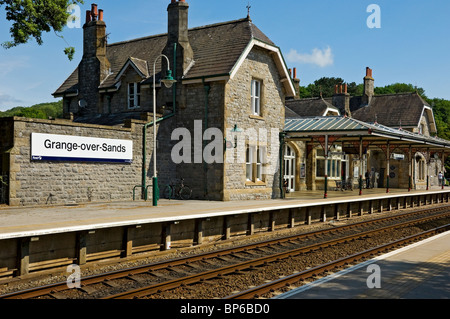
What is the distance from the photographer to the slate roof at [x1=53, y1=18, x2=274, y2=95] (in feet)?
69.6

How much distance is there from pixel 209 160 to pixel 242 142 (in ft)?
5.99

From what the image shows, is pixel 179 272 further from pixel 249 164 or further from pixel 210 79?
pixel 249 164

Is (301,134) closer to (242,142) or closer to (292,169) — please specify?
(242,142)

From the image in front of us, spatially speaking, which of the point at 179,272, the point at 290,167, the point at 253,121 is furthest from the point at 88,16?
the point at 179,272

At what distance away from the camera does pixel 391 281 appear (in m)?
8.27

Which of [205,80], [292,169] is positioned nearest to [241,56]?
[205,80]

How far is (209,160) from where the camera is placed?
20.8 m

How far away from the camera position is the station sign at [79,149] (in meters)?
16.0

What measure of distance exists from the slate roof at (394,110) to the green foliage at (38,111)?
33.8 metres

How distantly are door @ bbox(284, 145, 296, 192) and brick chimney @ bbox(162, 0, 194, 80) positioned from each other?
35.4 ft

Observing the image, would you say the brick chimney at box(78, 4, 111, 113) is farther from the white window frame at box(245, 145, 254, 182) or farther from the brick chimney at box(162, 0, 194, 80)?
the white window frame at box(245, 145, 254, 182)

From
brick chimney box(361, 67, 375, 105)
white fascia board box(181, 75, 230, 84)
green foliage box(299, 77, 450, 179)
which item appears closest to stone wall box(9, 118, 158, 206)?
white fascia board box(181, 75, 230, 84)

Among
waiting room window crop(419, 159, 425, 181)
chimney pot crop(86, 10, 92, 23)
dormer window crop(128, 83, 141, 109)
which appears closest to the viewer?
dormer window crop(128, 83, 141, 109)

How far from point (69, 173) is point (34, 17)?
7062 mm
